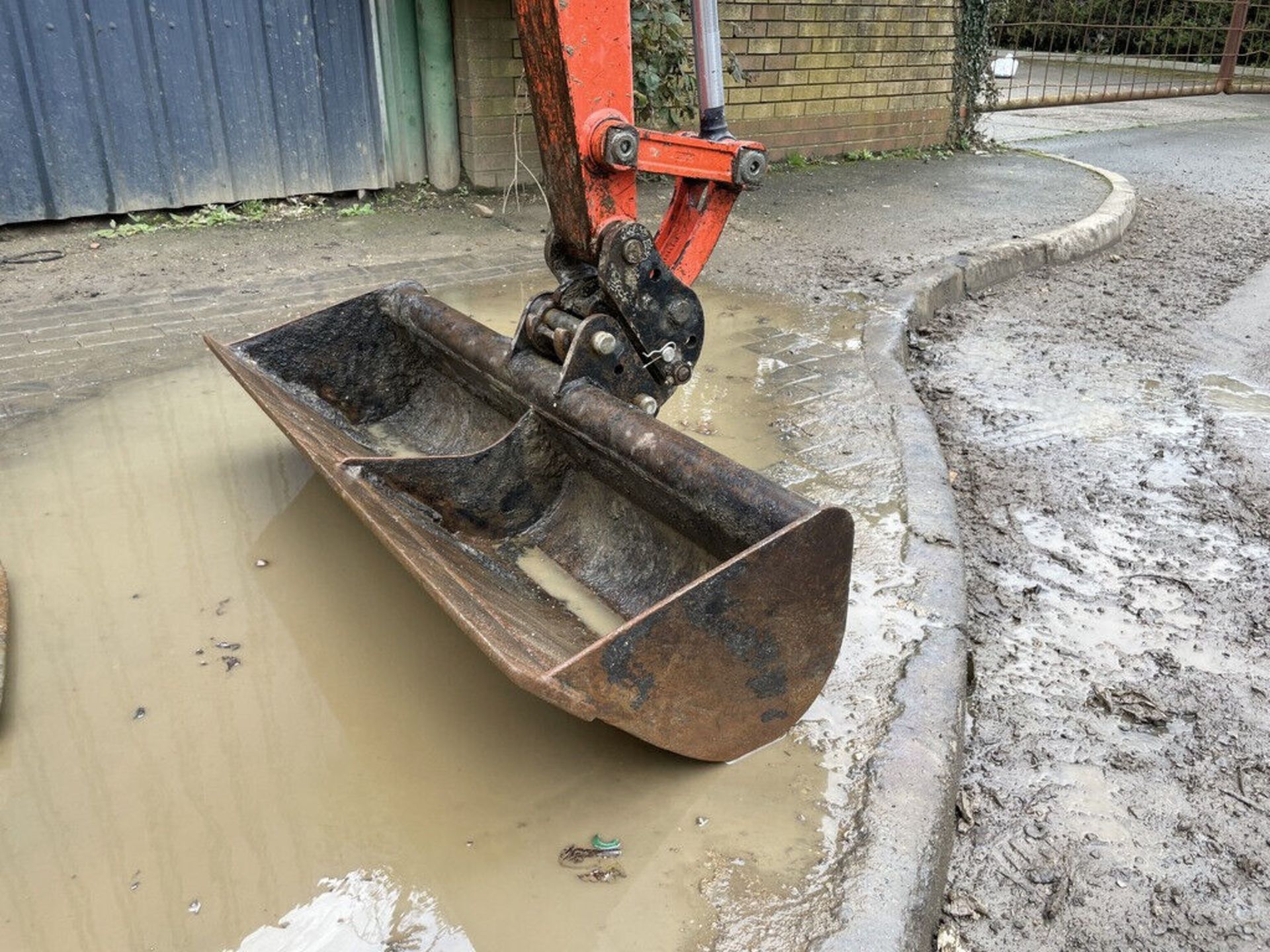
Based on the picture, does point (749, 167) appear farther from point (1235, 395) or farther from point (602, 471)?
point (1235, 395)

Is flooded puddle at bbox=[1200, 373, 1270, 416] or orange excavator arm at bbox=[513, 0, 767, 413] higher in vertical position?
orange excavator arm at bbox=[513, 0, 767, 413]

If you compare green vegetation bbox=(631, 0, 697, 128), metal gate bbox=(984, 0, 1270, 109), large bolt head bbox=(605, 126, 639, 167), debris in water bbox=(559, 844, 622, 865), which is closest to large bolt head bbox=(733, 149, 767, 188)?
large bolt head bbox=(605, 126, 639, 167)

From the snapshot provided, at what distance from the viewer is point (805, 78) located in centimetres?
809

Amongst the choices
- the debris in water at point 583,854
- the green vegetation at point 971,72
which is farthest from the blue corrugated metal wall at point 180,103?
the green vegetation at point 971,72

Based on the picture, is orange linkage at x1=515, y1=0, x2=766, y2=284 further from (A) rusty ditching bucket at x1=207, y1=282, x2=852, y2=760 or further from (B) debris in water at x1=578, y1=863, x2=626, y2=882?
(B) debris in water at x1=578, y1=863, x2=626, y2=882

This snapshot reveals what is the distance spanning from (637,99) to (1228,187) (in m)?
5.16

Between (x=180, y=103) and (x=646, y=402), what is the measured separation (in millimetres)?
4552

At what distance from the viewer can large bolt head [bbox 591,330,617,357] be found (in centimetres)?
254

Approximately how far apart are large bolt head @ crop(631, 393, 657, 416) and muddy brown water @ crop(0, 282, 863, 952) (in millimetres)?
757

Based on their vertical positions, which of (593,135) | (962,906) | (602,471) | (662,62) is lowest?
(962,906)

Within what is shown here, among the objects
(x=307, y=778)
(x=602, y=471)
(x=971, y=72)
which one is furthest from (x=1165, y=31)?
(x=307, y=778)

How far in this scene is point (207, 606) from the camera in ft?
8.17

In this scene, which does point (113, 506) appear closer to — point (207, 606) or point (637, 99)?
point (207, 606)

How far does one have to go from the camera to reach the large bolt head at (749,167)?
2750mm
